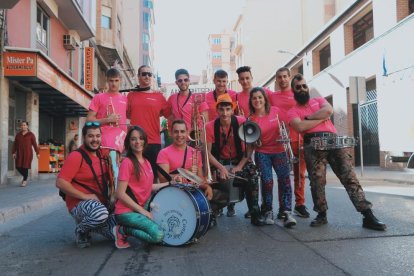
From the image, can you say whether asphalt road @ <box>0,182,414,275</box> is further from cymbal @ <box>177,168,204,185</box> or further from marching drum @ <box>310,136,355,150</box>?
marching drum @ <box>310,136,355,150</box>

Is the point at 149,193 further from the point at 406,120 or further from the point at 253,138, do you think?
the point at 406,120

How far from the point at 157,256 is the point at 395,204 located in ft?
15.7

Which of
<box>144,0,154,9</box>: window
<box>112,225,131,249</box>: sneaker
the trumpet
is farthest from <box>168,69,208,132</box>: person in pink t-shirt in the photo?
<box>144,0,154,9</box>: window

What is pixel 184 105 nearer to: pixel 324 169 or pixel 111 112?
pixel 111 112

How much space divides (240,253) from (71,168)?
2014mm

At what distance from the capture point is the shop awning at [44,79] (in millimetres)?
12320

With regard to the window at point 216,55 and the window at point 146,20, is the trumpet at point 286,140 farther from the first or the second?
the window at point 216,55

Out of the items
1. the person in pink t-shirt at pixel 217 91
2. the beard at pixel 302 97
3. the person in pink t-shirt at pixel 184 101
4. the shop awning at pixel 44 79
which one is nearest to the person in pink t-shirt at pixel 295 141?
the beard at pixel 302 97

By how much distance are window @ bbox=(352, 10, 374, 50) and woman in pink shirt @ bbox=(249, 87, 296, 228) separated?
1829 cm

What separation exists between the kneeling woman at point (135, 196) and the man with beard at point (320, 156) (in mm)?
1970

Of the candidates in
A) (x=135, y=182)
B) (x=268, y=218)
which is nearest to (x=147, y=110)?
(x=135, y=182)

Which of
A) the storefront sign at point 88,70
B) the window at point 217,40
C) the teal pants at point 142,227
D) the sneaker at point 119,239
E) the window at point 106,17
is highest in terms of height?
the window at point 217,40

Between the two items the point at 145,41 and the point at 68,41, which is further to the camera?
the point at 145,41

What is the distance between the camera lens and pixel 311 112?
212 inches
